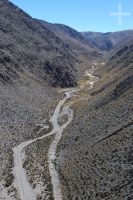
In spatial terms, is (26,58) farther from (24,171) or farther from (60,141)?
(24,171)

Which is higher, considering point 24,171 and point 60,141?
point 60,141

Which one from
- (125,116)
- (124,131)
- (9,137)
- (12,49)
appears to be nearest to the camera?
(124,131)

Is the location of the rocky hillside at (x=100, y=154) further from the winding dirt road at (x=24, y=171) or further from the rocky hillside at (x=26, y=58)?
the rocky hillside at (x=26, y=58)

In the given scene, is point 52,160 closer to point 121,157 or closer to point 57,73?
point 121,157

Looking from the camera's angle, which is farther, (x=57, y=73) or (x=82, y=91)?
(x=57, y=73)

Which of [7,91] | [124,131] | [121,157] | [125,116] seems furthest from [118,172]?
[7,91]

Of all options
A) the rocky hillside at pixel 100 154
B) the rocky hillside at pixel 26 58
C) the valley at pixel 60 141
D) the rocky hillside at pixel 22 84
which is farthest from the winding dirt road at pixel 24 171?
the rocky hillside at pixel 26 58

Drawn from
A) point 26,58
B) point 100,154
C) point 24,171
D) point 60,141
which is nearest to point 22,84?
point 26,58

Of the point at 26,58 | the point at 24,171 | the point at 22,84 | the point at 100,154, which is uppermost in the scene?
the point at 26,58
